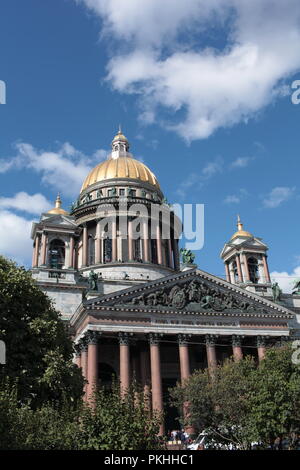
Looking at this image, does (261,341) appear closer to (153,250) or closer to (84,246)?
(153,250)

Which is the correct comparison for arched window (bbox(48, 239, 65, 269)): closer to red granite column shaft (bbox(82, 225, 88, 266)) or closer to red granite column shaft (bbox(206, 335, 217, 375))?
red granite column shaft (bbox(82, 225, 88, 266))

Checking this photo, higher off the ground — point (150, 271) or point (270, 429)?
point (150, 271)

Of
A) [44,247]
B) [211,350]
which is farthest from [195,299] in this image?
[44,247]

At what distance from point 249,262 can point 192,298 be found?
14.6 meters

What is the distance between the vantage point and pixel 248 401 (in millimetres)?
24719

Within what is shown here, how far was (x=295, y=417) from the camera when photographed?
77.7ft

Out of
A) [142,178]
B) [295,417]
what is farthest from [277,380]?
[142,178]

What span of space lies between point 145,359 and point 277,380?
778 inches

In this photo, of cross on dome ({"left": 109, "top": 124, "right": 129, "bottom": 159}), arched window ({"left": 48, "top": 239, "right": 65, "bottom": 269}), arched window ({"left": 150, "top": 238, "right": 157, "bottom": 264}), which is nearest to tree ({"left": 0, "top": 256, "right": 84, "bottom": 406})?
arched window ({"left": 48, "top": 239, "right": 65, "bottom": 269})

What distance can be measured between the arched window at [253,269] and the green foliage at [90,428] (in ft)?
126

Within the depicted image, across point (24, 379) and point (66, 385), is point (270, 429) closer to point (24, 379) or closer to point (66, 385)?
point (66, 385)

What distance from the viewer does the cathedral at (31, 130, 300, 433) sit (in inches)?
1551

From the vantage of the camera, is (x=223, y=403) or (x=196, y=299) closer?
(x=223, y=403)

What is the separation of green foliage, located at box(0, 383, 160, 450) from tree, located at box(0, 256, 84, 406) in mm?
7565
